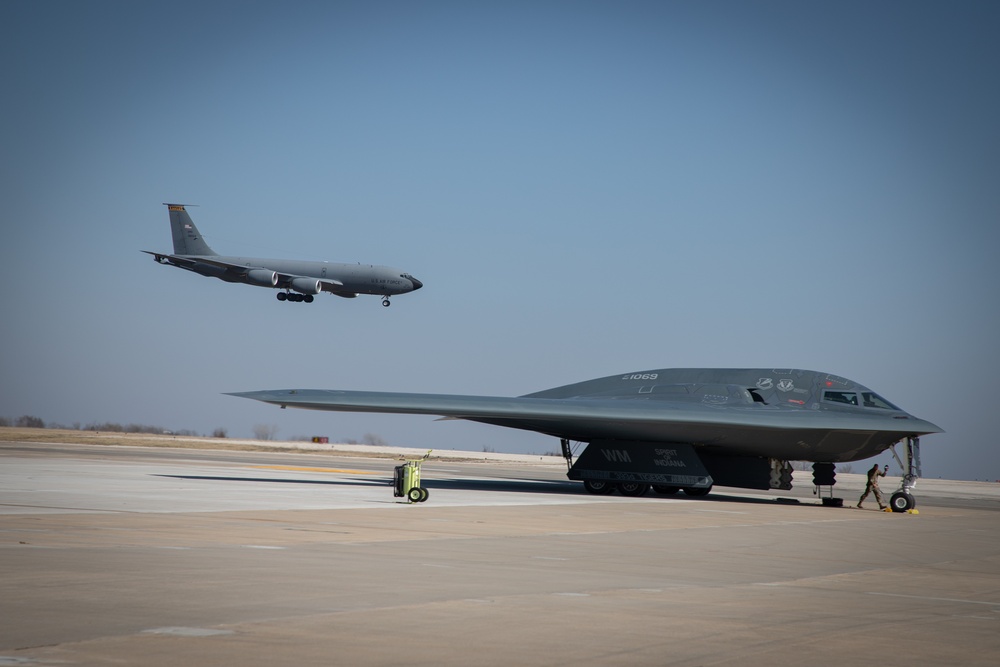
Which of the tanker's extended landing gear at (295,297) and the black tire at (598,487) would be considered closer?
the black tire at (598,487)

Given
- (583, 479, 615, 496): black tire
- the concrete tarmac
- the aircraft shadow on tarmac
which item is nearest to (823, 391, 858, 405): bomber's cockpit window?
the aircraft shadow on tarmac

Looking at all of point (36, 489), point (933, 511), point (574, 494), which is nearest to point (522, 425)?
point (574, 494)

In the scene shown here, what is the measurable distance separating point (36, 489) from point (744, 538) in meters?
13.0

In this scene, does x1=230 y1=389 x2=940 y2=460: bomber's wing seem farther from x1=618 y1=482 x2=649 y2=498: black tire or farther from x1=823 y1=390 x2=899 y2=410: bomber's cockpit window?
x1=618 y1=482 x2=649 y2=498: black tire

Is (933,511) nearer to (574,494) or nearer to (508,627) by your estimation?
(574,494)

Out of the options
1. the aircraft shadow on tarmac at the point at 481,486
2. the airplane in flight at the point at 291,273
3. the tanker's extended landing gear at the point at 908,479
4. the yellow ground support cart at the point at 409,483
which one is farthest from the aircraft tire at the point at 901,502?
the airplane in flight at the point at 291,273

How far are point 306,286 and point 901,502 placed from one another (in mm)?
41188

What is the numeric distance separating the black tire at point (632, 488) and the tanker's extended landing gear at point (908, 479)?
6052 mm

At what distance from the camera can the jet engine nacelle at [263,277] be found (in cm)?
5994

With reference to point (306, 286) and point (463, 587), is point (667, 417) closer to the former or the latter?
point (463, 587)

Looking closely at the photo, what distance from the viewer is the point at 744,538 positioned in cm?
1619

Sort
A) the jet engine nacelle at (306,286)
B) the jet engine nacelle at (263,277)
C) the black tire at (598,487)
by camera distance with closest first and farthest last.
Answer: the black tire at (598,487) → the jet engine nacelle at (263,277) → the jet engine nacelle at (306,286)

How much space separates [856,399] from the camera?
26.9 meters

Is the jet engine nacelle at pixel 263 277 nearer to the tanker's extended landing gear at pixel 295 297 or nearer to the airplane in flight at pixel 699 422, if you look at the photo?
the tanker's extended landing gear at pixel 295 297
